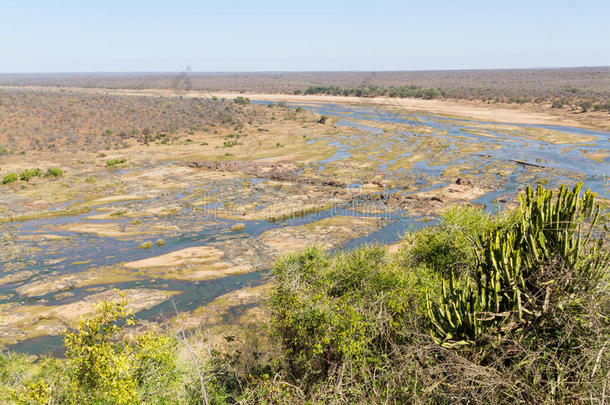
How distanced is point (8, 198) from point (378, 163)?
38938mm

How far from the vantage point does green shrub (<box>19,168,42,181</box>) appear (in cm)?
4085

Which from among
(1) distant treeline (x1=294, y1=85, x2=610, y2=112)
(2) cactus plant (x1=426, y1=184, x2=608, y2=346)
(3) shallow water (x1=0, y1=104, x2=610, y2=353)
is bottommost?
(3) shallow water (x1=0, y1=104, x2=610, y2=353)

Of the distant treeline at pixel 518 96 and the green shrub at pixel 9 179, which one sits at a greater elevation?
the distant treeline at pixel 518 96

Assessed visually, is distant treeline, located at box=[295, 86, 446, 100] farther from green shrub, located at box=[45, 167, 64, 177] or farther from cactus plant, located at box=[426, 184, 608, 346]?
cactus plant, located at box=[426, 184, 608, 346]

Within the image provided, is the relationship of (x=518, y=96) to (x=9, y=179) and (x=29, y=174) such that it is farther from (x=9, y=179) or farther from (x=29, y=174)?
(x=9, y=179)

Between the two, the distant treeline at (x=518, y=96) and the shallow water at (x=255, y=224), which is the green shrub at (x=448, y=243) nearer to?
the shallow water at (x=255, y=224)

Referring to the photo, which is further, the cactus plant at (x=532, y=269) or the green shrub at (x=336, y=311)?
the green shrub at (x=336, y=311)

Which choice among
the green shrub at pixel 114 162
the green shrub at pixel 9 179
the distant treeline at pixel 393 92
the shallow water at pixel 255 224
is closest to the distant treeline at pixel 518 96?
the distant treeline at pixel 393 92

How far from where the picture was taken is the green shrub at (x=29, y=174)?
40.9 metres

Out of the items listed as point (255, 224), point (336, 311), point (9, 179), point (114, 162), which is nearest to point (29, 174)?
point (9, 179)

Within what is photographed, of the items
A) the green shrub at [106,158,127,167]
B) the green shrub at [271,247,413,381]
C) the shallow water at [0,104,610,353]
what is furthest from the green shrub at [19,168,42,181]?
the green shrub at [271,247,413,381]

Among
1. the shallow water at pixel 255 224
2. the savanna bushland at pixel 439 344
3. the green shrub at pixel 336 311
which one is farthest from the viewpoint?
the shallow water at pixel 255 224

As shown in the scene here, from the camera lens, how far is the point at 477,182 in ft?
128

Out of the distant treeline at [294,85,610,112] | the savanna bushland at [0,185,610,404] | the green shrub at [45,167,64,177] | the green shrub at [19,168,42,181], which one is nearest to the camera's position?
the savanna bushland at [0,185,610,404]
